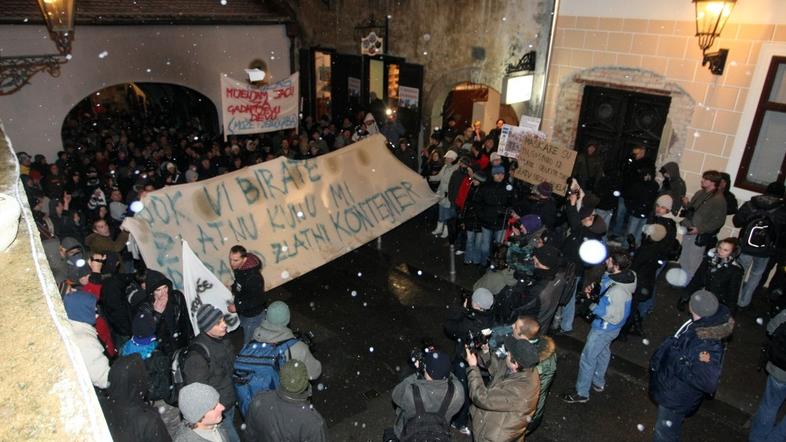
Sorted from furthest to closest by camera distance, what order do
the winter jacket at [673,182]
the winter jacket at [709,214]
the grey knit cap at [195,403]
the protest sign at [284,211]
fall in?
the winter jacket at [673,182], the winter jacket at [709,214], the protest sign at [284,211], the grey knit cap at [195,403]

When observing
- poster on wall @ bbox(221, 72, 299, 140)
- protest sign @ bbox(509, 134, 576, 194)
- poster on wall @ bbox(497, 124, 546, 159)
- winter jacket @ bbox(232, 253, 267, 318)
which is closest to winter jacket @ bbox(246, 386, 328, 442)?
winter jacket @ bbox(232, 253, 267, 318)

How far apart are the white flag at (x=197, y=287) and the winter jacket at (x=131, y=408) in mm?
1853

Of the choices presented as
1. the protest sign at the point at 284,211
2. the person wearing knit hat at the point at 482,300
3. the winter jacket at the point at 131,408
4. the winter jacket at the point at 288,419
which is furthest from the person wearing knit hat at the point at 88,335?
the person wearing knit hat at the point at 482,300

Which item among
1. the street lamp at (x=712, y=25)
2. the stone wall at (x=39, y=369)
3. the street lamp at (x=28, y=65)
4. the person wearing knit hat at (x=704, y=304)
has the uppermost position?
the street lamp at (x=712, y=25)

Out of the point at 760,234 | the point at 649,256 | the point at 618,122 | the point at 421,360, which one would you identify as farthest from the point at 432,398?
the point at 618,122

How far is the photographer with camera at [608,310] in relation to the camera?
5203 mm

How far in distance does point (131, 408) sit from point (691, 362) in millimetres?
4294

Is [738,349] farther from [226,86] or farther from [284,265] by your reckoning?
[226,86]

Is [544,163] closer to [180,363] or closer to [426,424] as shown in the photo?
[426,424]

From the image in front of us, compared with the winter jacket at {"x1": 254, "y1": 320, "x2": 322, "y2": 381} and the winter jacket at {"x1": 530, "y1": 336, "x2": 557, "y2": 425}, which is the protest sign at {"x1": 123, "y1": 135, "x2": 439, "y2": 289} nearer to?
the winter jacket at {"x1": 254, "y1": 320, "x2": 322, "y2": 381}

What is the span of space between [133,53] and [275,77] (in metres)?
3.91

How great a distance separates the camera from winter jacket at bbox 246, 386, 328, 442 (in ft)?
12.2

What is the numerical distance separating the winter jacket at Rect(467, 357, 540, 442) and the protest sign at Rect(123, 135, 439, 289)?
4111 mm

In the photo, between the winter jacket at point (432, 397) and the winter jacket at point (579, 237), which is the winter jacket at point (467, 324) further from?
the winter jacket at point (579, 237)
